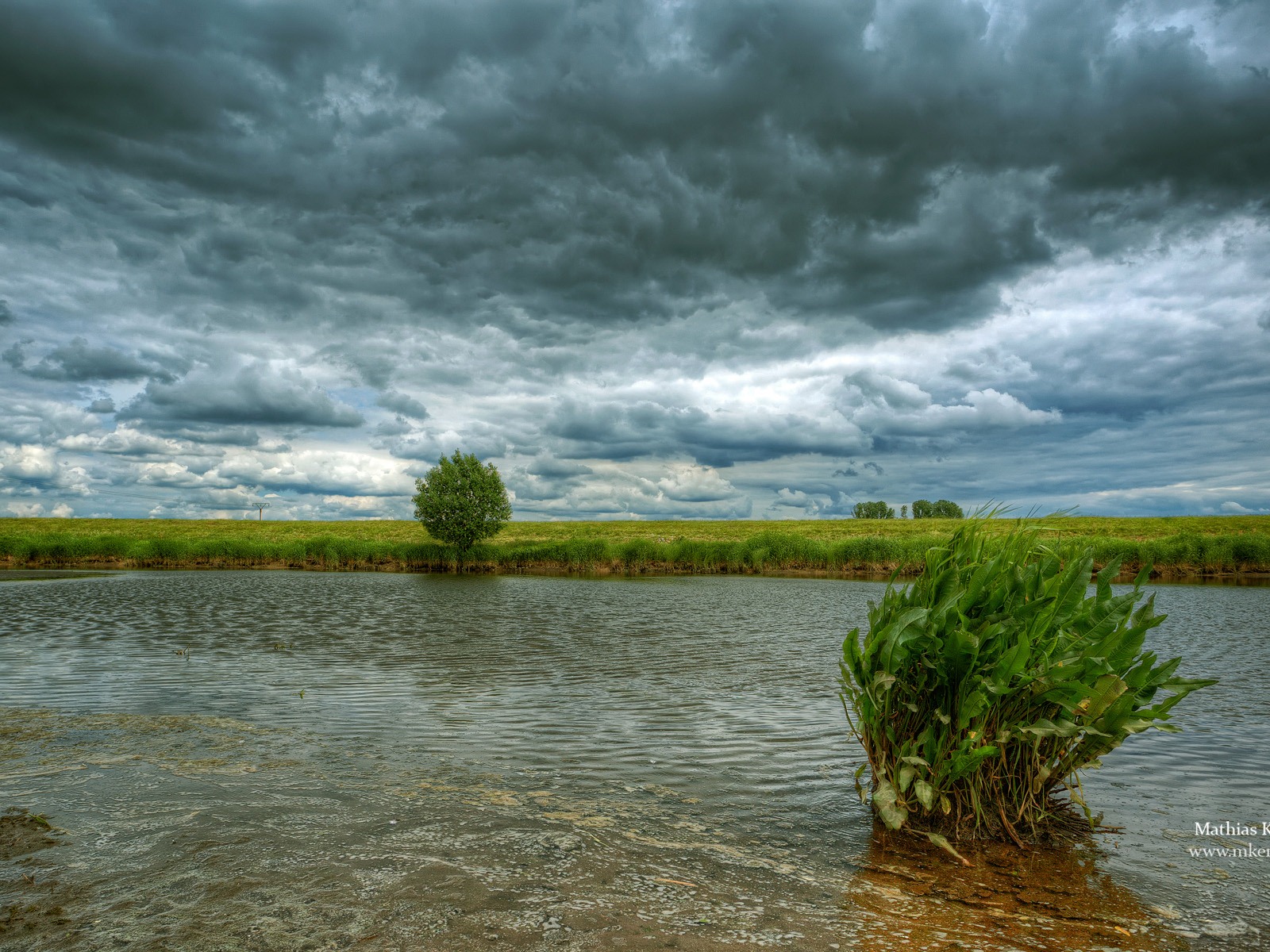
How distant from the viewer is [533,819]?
258 inches

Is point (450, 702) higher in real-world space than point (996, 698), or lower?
lower

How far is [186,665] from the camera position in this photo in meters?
15.4

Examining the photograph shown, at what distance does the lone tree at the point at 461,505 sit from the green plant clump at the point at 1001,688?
63153mm

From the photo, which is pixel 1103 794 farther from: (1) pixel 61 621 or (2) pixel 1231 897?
(1) pixel 61 621

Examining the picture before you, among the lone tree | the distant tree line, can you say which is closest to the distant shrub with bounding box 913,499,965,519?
the distant tree line

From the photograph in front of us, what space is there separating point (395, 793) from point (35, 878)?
284cm

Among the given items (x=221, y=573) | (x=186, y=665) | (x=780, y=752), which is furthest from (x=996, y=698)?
(x=221, y=573)

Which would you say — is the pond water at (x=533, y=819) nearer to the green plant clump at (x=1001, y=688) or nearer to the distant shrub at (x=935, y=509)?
the green plant clump at (x=1001, y=688)

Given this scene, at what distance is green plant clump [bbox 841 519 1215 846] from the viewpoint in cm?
587

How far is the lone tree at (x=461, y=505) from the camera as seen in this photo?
67.1 metres

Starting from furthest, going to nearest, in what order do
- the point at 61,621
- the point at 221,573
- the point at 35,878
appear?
the point at 221,573 < the point at 61,621 < the point at 35,878

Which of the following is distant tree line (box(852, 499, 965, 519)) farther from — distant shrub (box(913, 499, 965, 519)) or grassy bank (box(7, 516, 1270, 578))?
grassy bank (box(7, 516, 1270, 578))

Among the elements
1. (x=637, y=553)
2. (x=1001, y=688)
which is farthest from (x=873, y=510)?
(x=1001, y=688)

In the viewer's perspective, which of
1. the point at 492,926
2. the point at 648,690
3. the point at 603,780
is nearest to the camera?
the point at 492,926
